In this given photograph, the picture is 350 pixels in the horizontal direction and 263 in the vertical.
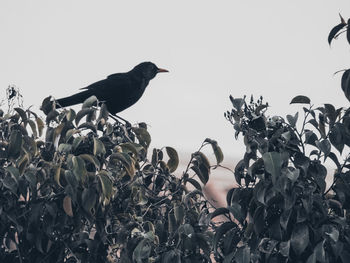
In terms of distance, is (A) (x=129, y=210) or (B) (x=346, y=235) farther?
(A) (x=129, y=210)

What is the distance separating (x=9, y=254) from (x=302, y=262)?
152cm

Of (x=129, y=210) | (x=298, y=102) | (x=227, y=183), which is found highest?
(x=298, y=102)

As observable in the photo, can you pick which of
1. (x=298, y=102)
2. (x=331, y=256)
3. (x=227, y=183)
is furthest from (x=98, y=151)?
(x=227, y=183)

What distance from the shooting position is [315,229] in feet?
8.39

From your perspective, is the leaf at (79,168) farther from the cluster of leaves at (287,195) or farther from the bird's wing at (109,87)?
the bird's wing at (109,87)

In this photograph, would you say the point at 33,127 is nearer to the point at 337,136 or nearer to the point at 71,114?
the point at 71,114

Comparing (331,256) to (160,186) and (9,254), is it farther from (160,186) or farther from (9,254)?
(9,254)

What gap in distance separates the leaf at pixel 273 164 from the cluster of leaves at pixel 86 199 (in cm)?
50

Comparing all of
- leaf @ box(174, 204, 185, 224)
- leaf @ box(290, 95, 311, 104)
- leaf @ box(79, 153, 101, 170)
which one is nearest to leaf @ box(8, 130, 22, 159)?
leaf @ box(79, 153, 101, 170)

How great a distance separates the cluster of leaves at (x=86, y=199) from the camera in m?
2.73

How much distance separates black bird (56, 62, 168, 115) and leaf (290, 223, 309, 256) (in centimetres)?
285

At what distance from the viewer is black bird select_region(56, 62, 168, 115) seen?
498 cm

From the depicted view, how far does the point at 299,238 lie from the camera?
8.13 feet

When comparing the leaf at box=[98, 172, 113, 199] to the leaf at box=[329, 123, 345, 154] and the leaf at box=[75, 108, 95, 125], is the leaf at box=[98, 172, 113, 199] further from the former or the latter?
the leaf at box=[329, 123, 345, 154]
